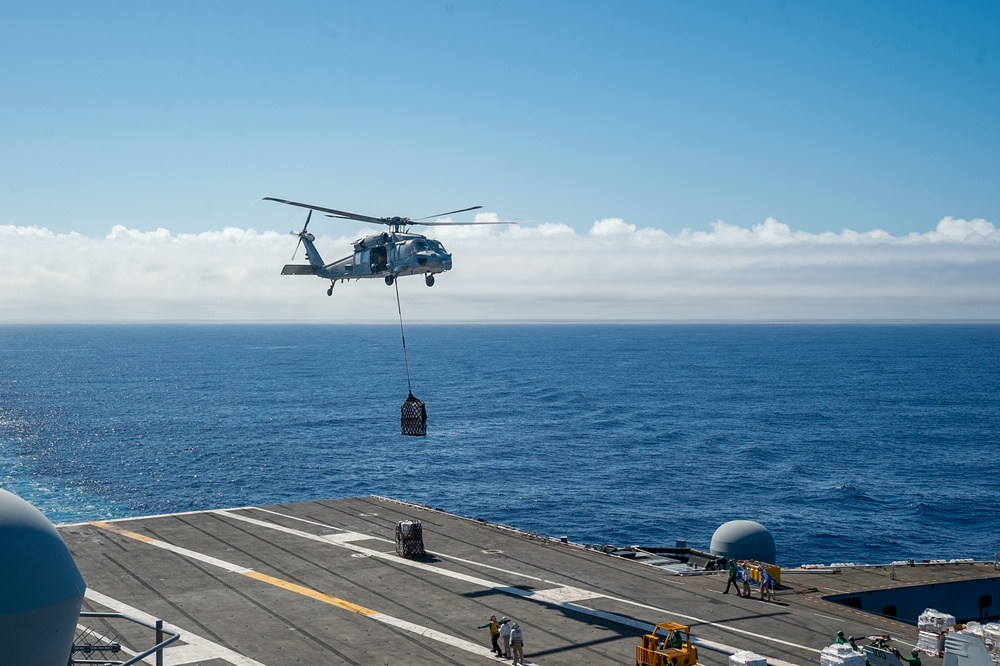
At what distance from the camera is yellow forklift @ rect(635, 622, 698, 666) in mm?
24688

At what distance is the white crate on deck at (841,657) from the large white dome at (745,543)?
15.9 metres

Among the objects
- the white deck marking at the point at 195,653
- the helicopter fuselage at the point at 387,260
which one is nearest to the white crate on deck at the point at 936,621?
the white deck marking at the point at 195,653

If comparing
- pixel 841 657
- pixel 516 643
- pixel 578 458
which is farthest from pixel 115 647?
pixel 578 458

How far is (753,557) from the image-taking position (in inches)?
1646

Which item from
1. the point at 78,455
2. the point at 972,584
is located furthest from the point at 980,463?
the point at 78,455

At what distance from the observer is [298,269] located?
52.2 metres

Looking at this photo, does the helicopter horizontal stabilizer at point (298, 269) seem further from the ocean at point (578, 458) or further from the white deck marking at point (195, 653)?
the ocean at point (578, 458)

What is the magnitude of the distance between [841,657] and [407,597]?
16.5 metres

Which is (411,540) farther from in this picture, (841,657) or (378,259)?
(841,657)

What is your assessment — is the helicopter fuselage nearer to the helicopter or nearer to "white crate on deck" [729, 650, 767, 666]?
the helicopter

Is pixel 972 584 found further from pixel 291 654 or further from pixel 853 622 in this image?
pixel 291 654

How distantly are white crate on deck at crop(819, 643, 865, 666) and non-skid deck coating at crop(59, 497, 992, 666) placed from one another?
2.07 m

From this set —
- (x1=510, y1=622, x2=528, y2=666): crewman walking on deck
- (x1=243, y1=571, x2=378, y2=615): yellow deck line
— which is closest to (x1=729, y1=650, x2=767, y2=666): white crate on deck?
(x1=510, y1=622, x2=528, y2=666): crewman walking on deck

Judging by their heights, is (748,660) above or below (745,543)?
above
